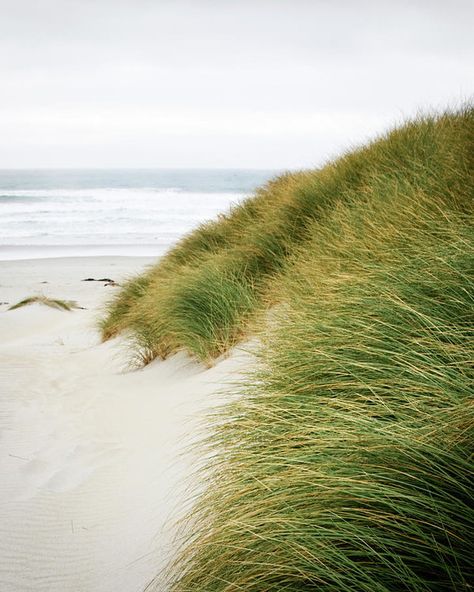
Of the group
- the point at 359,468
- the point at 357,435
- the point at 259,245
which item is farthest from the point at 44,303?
the point at 359,468

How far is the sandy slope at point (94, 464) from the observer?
85.6 inches

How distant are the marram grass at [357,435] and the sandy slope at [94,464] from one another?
31cm

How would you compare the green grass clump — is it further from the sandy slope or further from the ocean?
the ocean

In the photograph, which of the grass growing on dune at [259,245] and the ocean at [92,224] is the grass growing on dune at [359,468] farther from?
the ocean at [92,224]

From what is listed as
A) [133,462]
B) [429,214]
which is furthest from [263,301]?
[133,462]

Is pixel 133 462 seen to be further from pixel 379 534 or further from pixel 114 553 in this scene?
pixel 379 534

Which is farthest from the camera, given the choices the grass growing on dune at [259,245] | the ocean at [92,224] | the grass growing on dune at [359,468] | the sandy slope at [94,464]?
the ocean at [92,224]

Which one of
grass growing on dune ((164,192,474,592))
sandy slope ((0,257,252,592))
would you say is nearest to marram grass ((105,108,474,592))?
grass growing on dune ((164,192,474,592))

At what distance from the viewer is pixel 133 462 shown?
3.04m

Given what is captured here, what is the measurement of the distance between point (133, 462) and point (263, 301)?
5.74ft

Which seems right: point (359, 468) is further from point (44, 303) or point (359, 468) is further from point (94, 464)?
point (44, 303)

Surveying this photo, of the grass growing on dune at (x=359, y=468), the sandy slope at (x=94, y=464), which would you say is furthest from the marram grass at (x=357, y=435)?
the sandy slope at (x=94, y=464)

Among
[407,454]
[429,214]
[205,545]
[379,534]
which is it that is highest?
[429,214]

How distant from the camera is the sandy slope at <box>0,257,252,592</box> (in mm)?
2174
